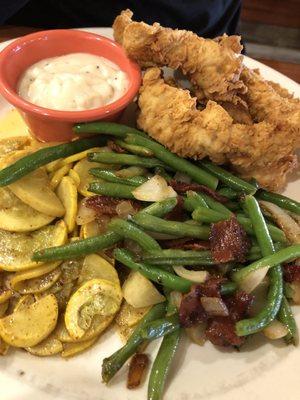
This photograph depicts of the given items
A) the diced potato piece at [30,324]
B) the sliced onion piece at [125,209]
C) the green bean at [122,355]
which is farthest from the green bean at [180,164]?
the diced potato piece at [30,324]

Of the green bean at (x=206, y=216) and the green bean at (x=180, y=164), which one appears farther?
the green bean at (x=180, y=164)

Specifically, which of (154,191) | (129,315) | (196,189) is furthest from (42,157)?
(129,315)

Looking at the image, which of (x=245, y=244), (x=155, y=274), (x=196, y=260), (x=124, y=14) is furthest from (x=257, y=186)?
(x=124, y=14)

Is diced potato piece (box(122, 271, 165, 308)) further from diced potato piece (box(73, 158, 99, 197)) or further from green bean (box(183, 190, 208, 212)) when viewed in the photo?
diced potato piece (box(73, 158, 99, 197))

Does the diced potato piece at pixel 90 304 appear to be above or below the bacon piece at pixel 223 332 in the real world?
below

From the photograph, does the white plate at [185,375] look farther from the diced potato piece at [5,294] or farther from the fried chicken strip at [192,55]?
the fried chicken strip at [192,55]

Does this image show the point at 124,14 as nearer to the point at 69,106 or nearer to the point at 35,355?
the point at 69,106
